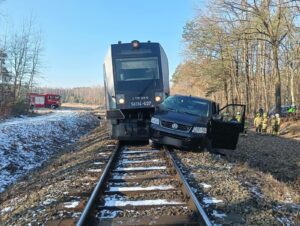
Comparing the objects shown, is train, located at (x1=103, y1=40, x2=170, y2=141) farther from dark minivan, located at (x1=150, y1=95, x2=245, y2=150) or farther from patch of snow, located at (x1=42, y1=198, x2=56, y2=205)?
patch of snow, located at (x1=42, y1=198, x2=56, y2=205)

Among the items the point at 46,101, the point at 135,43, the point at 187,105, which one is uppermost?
the point at 135,43

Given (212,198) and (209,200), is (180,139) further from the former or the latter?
(209,200)

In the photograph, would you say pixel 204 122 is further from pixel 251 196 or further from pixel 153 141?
pixel 251 196

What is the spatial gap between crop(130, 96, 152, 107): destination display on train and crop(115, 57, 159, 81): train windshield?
0.74 m

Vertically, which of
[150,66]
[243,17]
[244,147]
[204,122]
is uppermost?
[243,17]

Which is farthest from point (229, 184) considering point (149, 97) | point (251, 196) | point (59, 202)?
point (149, 97)

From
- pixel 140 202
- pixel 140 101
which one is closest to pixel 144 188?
pixel 140 202

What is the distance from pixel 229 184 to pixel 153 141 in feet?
18.3

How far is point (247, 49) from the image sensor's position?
146 feet

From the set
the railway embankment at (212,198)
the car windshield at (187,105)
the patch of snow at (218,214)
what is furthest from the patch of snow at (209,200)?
the car windshield at (187,105)

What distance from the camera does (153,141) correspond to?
12.8 metres

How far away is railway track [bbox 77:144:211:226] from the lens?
17.9ft

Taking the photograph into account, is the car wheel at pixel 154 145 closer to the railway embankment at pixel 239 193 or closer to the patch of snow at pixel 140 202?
the railway embankment at pixel 239 193

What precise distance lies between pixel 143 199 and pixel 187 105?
25.0 feet
